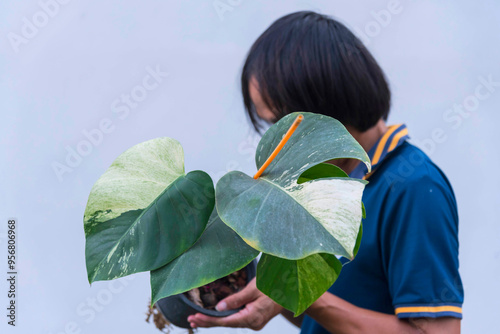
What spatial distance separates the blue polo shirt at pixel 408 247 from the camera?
723 millimetres

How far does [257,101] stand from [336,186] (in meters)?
0.48

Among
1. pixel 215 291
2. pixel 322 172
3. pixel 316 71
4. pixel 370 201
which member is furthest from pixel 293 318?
pixel 322 172

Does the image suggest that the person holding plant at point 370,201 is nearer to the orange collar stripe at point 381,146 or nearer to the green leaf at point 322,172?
the orange collar stripe at point 381,146

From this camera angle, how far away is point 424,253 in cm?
72

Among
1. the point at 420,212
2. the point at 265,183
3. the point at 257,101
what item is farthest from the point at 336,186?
the point at 257,101

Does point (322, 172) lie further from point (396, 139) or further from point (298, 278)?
point (396, 139)

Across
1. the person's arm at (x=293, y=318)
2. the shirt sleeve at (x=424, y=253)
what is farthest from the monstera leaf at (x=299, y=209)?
the person's arm at (x=293, y=318)

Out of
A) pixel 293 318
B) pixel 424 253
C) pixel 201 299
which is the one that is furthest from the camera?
pixel 293 318

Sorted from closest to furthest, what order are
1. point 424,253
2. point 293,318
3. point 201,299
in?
point 424,253 < point 201,299 < point 293,318

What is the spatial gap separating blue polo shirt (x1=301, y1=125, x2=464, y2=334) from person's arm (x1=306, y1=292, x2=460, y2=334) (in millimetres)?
23

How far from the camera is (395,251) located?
75 cm

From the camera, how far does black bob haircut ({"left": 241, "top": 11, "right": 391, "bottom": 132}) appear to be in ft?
2.63

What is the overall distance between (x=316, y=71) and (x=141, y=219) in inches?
17.6

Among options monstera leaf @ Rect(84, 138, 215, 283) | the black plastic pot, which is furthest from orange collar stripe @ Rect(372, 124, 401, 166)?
monstera leaf @ Rect(84, 138, 215, 283)
